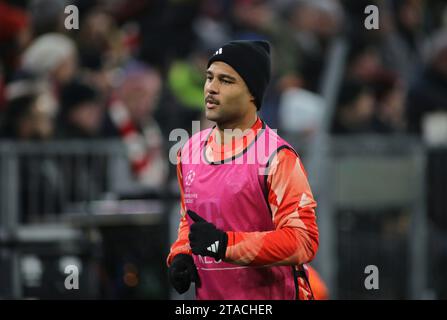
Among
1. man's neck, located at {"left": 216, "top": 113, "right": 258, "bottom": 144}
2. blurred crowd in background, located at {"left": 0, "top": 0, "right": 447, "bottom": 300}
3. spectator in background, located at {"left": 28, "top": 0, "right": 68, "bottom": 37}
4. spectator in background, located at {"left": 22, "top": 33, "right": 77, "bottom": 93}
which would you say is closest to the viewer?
man's neck, located at {"left": 216, "top": 113, "right": 258, "bottom": 144}

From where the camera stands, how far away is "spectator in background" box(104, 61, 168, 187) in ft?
36.1

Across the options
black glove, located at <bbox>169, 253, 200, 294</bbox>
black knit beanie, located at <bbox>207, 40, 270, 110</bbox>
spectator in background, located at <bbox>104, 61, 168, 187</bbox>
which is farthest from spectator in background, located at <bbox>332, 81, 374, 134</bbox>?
black glove, located at <bbox>169, 253, 200, 294</bbox>

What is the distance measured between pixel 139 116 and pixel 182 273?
606 centimetres

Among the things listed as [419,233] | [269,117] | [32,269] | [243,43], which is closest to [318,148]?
[269,117]

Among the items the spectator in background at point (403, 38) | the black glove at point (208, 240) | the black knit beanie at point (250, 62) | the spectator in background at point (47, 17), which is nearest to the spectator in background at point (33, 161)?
the spectator in background at point (47, 17)

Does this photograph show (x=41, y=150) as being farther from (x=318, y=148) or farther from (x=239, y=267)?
(x=239, y=267)

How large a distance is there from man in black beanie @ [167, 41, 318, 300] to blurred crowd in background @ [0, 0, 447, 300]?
14.1ft

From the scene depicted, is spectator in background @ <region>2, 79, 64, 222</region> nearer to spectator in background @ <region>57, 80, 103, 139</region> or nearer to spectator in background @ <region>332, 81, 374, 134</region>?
spectator in background @ <region>57, 80, 103, 139</region>

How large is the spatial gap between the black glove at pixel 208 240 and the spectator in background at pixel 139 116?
5.47 meters

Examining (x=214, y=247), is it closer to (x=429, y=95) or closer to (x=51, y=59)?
(x=51, y=59)

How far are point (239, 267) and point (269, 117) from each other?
563 cm

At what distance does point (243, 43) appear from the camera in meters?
5.76

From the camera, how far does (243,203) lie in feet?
18.5

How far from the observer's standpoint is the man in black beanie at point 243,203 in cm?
549
